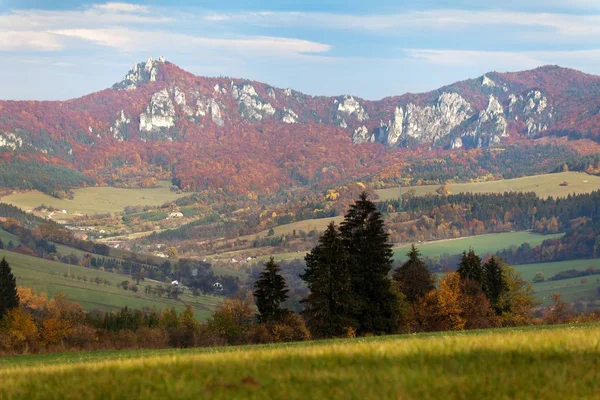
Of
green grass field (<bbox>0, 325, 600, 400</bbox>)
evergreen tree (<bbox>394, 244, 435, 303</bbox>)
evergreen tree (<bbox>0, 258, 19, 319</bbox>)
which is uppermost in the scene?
green grass field (<bbox>0, 325, 600, 400</bbox>)

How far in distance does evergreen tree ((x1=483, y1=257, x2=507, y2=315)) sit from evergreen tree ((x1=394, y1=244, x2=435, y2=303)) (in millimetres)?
11084

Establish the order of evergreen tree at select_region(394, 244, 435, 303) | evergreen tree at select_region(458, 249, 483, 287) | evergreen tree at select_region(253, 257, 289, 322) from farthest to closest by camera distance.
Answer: evergreen tree at select_region(458, 249, 483, 287) < evergreen tree at select_region(394, 244, 435, 303) < evergreen tree at select_region(253, 257, 289, 322)

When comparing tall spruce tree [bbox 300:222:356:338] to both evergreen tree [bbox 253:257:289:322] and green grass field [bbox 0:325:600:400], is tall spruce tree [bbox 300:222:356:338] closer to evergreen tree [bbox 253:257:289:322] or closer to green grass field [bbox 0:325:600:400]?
evergreen tree [bbox 253:257:289:322]

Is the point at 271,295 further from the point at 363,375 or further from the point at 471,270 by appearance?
the point at 363,375

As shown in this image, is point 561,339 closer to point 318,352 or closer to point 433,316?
point 318,352

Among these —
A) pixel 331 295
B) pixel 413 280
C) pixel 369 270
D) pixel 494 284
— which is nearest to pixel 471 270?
pixel 494 284

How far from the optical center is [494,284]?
10950 centimetres

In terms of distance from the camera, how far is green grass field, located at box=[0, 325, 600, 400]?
40.1ft

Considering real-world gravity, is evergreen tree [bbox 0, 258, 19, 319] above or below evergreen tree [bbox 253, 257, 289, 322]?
below

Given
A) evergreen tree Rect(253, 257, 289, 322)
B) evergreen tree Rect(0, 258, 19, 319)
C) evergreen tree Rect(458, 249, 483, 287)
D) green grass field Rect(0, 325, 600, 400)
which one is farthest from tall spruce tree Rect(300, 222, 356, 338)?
evergreen tree Rect(0, 258, 19, 319)

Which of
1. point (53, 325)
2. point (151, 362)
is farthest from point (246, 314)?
point (151, 362)

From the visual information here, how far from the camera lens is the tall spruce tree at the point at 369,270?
251ft

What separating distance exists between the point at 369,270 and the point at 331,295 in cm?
742

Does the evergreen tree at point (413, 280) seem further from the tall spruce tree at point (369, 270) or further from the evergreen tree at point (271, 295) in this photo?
the tall spruce tree at point (369, 270)
